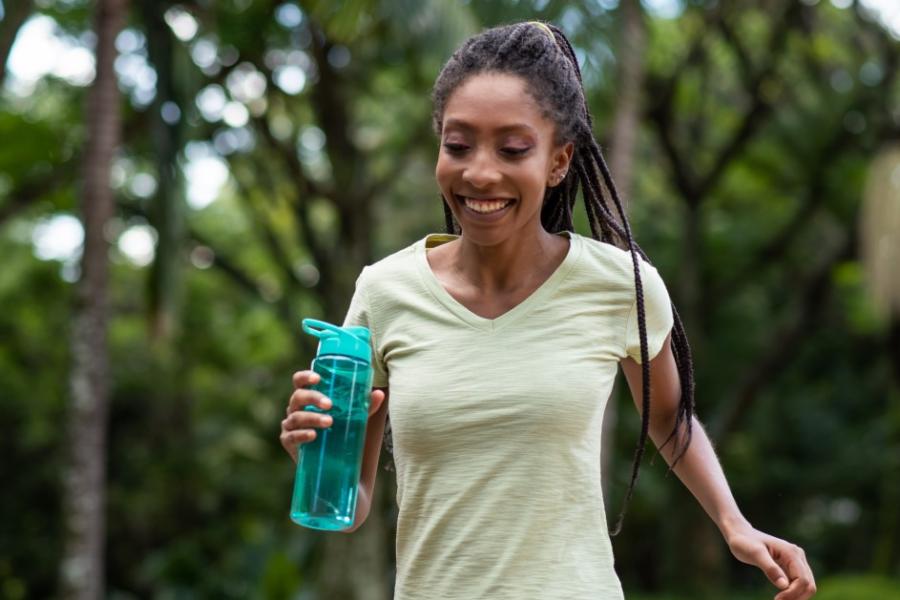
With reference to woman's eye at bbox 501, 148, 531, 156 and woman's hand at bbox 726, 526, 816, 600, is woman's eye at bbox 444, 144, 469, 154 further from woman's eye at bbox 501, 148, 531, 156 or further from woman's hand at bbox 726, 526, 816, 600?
woman's hand at bbox 726, 526, 816, 600

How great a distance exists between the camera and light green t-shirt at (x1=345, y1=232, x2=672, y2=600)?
2297 mm

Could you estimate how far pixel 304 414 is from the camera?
2326 millimetres

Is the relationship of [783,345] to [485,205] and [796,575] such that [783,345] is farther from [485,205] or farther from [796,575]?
[485,205]

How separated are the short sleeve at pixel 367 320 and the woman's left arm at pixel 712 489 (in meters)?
0.45

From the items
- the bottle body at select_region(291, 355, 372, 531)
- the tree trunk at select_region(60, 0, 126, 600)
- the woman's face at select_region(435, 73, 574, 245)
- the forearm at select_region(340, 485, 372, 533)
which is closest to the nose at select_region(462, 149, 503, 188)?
the woman's face at select_region(435, 73, 574, 245)

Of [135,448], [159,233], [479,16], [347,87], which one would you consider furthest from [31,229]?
[479,16]

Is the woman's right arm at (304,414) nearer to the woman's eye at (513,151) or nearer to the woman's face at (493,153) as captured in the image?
the woman's face at (493,153)

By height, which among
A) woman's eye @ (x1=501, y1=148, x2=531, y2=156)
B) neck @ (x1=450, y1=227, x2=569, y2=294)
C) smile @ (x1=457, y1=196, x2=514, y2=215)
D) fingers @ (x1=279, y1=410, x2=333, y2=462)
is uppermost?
woman's eye @ (x1=501, y1=148, x2=531, y2=156)

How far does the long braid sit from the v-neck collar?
122mm

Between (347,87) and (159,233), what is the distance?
4.61m

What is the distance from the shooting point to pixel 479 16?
9.17 m

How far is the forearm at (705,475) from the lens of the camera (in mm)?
2525

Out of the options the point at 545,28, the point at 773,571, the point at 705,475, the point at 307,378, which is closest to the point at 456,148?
the point at 545,28

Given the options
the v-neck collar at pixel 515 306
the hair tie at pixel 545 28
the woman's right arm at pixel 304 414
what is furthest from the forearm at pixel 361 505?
the hair tie at pixel 545 28
